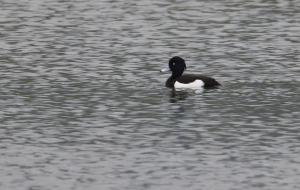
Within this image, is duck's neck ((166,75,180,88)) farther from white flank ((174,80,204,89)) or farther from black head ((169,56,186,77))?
black head ((169,56,186,77))

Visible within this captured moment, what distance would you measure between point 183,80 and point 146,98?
2976 mm

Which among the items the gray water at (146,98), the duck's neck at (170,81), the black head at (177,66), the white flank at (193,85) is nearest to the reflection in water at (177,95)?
the gray water at (146,98)

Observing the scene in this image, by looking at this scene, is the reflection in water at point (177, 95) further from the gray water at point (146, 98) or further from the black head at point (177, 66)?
the black head at point (177, 66)

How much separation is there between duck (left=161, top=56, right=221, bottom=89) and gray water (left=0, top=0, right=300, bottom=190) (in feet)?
A: 1.11

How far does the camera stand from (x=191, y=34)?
47844 millimetres

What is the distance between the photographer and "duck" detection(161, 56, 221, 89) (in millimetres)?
35750

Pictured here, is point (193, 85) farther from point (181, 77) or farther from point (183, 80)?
point (181, 77)

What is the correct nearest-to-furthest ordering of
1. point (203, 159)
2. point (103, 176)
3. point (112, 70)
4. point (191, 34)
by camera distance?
point (103, 176), point (203, 159), point (112, 70), point (191, 34)

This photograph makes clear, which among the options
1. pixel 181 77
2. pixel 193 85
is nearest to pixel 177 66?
pixel 181 77

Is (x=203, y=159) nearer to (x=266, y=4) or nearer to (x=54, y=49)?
(x=54, y=49)

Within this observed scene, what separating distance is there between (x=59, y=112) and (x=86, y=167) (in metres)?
6.95

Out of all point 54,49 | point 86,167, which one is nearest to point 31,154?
point 86,167

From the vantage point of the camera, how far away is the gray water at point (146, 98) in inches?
971

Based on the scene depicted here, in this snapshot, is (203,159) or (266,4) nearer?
(203,159)
